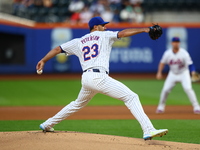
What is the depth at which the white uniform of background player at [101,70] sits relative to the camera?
19.5 ft

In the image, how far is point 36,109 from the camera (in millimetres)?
11508

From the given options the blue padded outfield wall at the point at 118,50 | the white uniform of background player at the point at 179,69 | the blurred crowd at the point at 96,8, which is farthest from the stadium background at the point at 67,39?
the white uniform of background player at the point at 179,69

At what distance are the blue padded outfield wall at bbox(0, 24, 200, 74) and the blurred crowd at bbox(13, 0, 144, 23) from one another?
0.96m

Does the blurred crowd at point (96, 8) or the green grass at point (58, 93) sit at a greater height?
the blurred crowd at point (96, 8)

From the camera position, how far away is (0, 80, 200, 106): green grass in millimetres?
13172

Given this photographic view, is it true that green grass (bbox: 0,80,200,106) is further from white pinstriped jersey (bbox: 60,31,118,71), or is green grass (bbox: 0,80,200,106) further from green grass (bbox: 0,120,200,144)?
white pinstriped jersey (bbox: 60,31,118,71)

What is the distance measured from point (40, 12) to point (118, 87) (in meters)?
16.8

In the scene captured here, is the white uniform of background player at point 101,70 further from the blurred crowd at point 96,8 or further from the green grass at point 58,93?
the blurred crowd at point 96,8

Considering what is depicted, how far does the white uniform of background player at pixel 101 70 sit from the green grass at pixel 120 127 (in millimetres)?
1308

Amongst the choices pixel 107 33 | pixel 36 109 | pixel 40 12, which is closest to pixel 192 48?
pixel 40 12

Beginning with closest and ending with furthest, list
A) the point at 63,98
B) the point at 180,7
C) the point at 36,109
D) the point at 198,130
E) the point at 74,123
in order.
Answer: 1. the point at 198,130
2. the point at 74,123
3. the point at 36,109
4. the point at 63,98
5. the point at 180,7

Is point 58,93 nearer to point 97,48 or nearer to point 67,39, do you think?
point 67,39

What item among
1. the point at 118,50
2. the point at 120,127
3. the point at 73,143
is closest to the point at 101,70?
the point at 73,143

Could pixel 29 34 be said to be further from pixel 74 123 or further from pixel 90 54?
pixel 90 54
